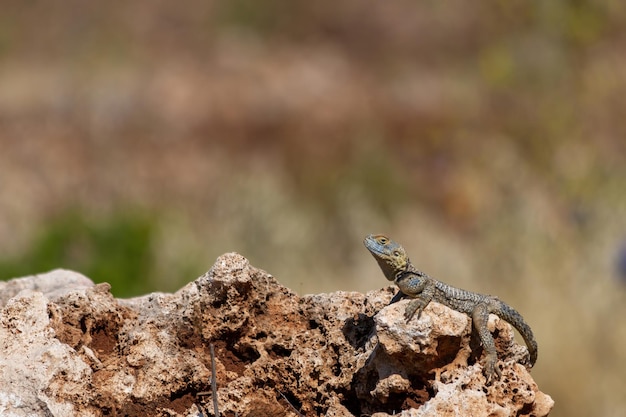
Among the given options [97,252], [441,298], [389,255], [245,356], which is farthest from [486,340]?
[97,252]

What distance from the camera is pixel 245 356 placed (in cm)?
357

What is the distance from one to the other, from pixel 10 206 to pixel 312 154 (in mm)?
6964

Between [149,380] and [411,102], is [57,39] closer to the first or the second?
[411,102]

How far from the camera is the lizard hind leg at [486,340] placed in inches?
121

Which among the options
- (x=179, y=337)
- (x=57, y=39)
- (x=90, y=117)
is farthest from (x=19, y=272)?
(x=57, y=39)

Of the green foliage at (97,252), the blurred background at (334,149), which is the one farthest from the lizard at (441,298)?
the green foliage at (97,252)

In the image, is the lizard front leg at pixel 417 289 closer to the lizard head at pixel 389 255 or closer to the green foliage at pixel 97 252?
the lizard head at pixel 389 255

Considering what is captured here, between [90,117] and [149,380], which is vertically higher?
[90,117]

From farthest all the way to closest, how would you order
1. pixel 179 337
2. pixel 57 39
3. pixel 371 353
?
pixel 57 39 < pixel 179 337 < pixel 371 353

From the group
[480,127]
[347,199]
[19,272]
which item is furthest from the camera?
[480,127]

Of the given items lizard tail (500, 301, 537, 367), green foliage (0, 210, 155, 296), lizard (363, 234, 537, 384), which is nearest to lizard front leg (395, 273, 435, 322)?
lizard (363, 234, 537, 384)

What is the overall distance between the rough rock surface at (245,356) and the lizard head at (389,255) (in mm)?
111

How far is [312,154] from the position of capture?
2156cm

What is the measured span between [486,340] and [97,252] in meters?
7.39
